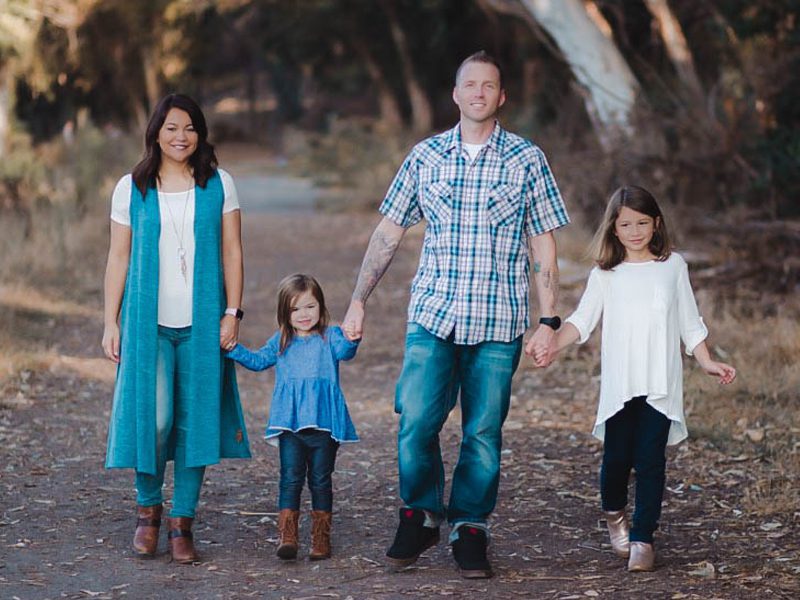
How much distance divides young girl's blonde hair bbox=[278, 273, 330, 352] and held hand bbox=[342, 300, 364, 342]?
18 centimetres

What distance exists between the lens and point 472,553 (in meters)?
5.10

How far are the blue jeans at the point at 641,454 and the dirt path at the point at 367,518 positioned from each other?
0.79ft

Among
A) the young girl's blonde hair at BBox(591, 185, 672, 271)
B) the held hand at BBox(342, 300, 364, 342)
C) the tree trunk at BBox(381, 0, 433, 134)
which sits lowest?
the held hand at BBox(342, 300, 364, 342)

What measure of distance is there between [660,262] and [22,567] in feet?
9.14

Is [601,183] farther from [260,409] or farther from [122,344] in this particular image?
[122,344]

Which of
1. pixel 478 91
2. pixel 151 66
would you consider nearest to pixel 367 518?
pixel 478 91

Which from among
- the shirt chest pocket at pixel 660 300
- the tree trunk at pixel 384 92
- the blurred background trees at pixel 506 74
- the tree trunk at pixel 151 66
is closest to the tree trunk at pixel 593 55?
the blurred background trees at pixel 506 74

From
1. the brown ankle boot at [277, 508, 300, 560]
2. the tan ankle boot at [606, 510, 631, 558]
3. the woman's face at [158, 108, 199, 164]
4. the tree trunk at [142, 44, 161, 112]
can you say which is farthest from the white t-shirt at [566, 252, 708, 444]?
Result: the tree trunk at [142, 44, 161, 112]

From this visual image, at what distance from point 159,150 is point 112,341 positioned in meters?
0.78

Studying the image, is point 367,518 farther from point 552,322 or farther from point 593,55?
point 593,55

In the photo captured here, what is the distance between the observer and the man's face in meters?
4.99

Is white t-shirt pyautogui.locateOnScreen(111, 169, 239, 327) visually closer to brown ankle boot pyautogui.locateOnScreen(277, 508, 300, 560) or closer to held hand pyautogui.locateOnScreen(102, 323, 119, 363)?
held hand pyautogui.locateOnScreen(102, 323, 119, 363)

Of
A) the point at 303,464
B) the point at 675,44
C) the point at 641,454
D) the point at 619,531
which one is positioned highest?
the point at 675,44

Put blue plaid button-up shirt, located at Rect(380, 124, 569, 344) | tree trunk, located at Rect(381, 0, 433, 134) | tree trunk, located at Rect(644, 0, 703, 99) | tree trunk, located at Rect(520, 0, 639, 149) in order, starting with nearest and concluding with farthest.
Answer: blue plaid button-up shirt, located at Rect(380, 124, 569, 344) → tree trunk, located at Rect(644, 0, 703, 99) → tree trunk, located at Rect(520, 0, 639, 149) → tree trunk, located at Rect(381, 0, 433, 134)
